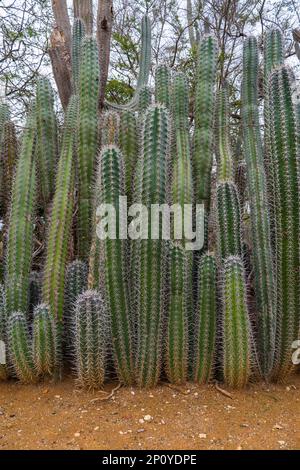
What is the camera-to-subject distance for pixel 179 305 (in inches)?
116

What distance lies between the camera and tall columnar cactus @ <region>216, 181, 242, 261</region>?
10.2ft

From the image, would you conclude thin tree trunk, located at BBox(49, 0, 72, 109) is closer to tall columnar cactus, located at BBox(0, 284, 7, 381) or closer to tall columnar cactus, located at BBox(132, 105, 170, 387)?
tall columnar cactus, located at BBox(132, 105, 170, 387)

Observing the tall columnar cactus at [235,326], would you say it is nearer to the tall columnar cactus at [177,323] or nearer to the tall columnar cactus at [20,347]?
the tall columnar cactus at [177,323]

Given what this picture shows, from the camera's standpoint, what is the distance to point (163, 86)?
151 inches

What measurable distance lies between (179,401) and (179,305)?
544 mm

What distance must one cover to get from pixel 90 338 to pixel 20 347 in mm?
488

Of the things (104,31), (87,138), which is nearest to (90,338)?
(87,138)

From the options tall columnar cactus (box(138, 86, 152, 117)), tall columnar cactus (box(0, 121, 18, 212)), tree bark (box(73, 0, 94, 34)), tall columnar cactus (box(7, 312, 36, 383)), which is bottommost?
tall columnar cactus (box(7, 312, 36, 383))

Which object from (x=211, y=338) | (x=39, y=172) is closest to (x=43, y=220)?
(x=39, y=172)

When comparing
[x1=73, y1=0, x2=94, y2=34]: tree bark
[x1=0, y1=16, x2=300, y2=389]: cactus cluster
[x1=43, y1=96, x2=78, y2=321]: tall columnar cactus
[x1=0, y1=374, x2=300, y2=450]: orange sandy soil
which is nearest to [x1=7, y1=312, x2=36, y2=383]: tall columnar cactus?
[x1=0, y1=16, x2=300, y2=389]: cactus cluster

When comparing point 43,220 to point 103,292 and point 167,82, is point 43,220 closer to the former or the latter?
point 103,292

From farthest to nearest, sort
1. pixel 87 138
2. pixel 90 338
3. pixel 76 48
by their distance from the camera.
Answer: pixel 76 48, pixel 87 138, pixel 90 338
